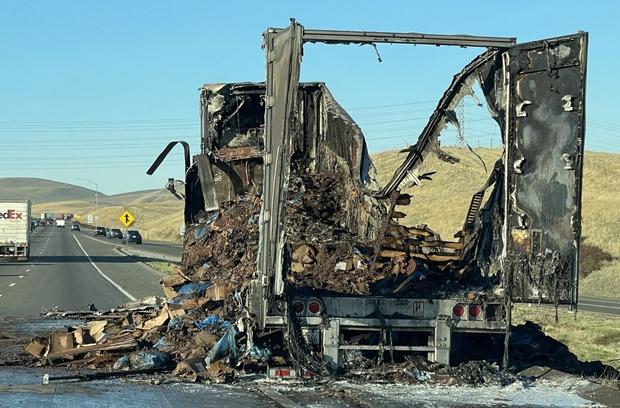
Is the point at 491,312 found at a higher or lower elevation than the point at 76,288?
higher

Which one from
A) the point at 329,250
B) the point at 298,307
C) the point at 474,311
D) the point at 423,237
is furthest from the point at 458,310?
the point at 329,250

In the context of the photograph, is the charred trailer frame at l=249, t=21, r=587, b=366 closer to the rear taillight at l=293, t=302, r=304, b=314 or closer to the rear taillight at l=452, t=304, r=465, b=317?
the rear taillight at l=452, t=304, r=465, b=317

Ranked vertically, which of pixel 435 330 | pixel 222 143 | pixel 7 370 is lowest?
pixel 7 370

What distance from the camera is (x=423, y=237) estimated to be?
1215 centimetres

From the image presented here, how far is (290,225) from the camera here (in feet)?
41.4

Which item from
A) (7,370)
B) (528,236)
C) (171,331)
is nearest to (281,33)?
(528,236)

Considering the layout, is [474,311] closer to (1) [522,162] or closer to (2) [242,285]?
(1) [522,162]

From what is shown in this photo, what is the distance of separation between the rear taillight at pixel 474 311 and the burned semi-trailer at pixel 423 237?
1 centimetres

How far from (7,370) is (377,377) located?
166 inches

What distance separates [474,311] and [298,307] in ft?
5.89

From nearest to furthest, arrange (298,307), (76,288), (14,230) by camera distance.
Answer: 1. (298,307)
2. (76,288)
3. (14,230)

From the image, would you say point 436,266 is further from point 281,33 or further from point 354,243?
point 281,33

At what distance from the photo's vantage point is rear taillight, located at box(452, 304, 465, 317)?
10.1 m

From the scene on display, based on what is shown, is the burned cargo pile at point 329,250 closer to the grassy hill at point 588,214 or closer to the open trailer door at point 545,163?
the open trailer door at point 545,163
